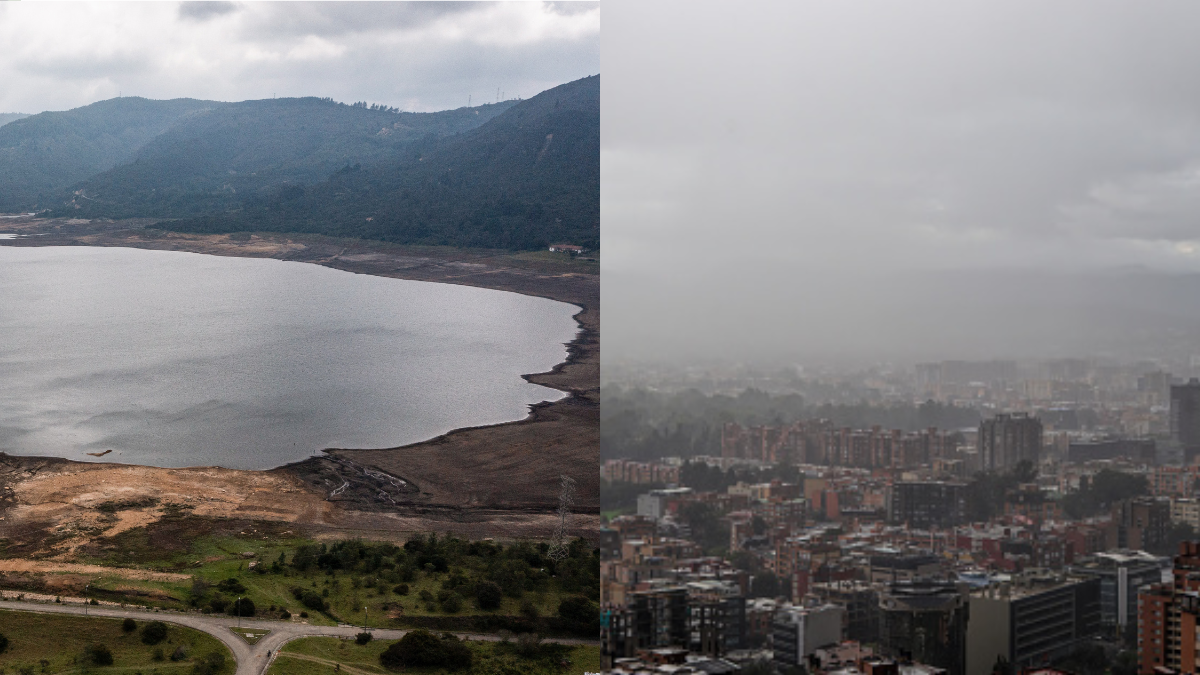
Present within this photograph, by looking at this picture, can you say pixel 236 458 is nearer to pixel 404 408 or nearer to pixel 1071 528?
pixel 404 408

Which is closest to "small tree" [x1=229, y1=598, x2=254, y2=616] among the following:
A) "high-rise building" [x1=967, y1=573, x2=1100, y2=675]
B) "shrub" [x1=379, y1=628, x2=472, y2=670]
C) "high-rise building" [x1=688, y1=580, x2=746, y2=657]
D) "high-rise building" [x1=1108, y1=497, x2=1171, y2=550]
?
"shrub" [x1=379, y1=628, x2=472, y2=670]

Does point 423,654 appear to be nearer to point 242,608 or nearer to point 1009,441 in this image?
point 242,608

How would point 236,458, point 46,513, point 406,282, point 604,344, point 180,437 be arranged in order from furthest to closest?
A: point 406,282, point 180,437, point 236,458, point 46,513, point 604,344

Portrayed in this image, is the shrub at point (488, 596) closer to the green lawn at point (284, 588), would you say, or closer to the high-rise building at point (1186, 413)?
the green lawn at point (284, 588)

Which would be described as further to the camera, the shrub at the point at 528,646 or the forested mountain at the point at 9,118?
the forested mountain at the point at 9,118

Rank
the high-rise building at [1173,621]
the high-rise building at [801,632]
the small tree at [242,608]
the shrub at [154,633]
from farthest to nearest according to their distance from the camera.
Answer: the small tree at [242,608] → the shrub at [154,633] → the high-rise building at [801,632] → the high-rise building at [1173,621]

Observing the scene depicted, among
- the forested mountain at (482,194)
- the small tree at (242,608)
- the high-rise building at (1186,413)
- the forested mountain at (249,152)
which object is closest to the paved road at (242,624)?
the small tree at (242,608)

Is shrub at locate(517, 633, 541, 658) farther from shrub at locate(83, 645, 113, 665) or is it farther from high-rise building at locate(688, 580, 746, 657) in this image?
high-rise building at locate(688, 580, 746, 657)

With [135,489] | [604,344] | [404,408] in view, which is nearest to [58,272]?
[404,408]
